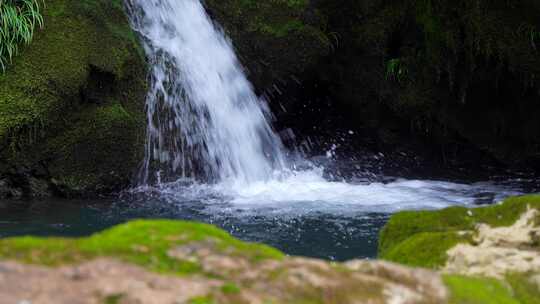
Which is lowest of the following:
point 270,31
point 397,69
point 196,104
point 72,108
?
point 72,108

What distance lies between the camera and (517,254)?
10.5ft

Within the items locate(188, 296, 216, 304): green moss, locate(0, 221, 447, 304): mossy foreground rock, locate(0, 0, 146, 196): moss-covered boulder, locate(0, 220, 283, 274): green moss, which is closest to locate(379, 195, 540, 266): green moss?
locate(0, 221, 447, 304): mossy foreground rock

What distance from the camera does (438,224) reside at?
3.65 meters

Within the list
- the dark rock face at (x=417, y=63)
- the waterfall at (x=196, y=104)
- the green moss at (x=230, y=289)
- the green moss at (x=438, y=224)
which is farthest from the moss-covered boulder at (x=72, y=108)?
the green moss at (x=230, y=289)

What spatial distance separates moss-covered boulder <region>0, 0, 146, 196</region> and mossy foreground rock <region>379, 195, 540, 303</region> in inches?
188

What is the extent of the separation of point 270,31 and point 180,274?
7944 mm

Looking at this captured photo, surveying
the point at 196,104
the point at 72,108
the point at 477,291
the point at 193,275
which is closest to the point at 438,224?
the point at 477,291

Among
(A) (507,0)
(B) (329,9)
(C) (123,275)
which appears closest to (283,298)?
(C) (123,275)

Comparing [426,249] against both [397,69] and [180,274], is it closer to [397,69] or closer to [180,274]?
[180,274]

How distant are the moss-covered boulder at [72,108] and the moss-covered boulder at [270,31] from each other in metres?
2.03

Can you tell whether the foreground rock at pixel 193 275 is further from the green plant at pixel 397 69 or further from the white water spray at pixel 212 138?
the green plant at pixel 397 69

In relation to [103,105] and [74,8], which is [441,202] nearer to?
[103,105]

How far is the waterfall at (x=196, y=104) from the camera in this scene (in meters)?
8.65

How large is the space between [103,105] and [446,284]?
623cm
